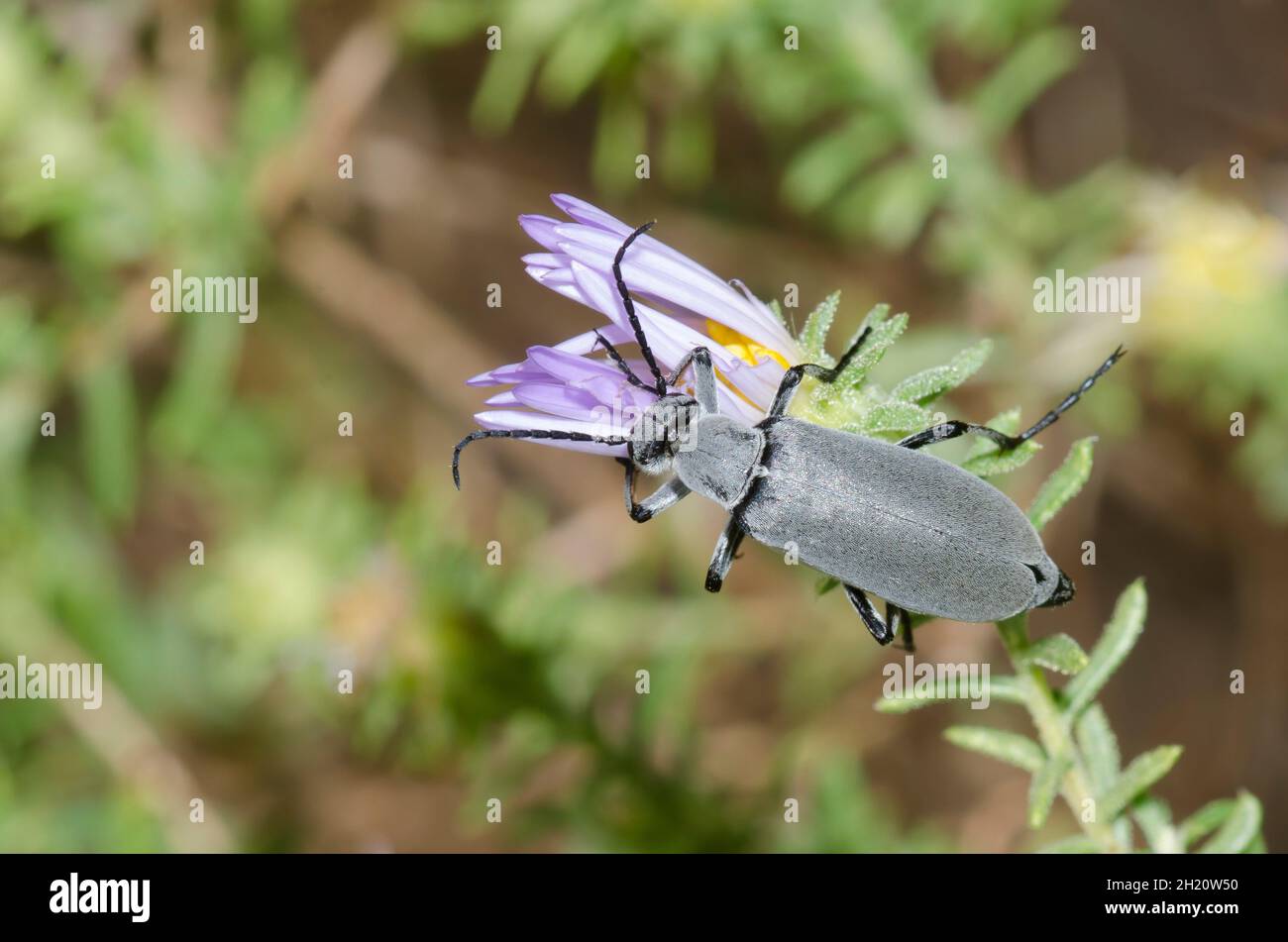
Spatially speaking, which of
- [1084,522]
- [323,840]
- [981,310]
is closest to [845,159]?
[981,310]

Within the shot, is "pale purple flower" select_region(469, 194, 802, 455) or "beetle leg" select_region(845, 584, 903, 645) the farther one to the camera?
"beetle leg" select_region(845, 584, 903, 645)

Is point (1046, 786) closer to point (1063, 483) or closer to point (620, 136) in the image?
point (1063, 483)

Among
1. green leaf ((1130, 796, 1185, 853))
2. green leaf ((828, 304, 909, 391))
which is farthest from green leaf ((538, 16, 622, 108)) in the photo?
green leaf ((1130, 796, 1185, 853))

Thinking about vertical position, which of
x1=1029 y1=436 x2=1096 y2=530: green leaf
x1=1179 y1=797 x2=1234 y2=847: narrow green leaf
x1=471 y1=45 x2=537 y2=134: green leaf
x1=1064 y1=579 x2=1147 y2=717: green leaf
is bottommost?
x1=1179 y1=797 x2=1234 y2=847: narrow green leaf

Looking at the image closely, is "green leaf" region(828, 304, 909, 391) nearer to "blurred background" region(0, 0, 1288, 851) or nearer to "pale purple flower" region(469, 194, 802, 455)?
"pale purple flower" region(469, 194, 802, 455)

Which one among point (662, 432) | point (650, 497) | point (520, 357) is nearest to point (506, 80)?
point (520, 357)

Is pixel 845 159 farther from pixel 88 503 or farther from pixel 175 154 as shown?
pixel 88 503

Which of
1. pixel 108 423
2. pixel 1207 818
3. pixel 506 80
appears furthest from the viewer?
pixel 506 80
